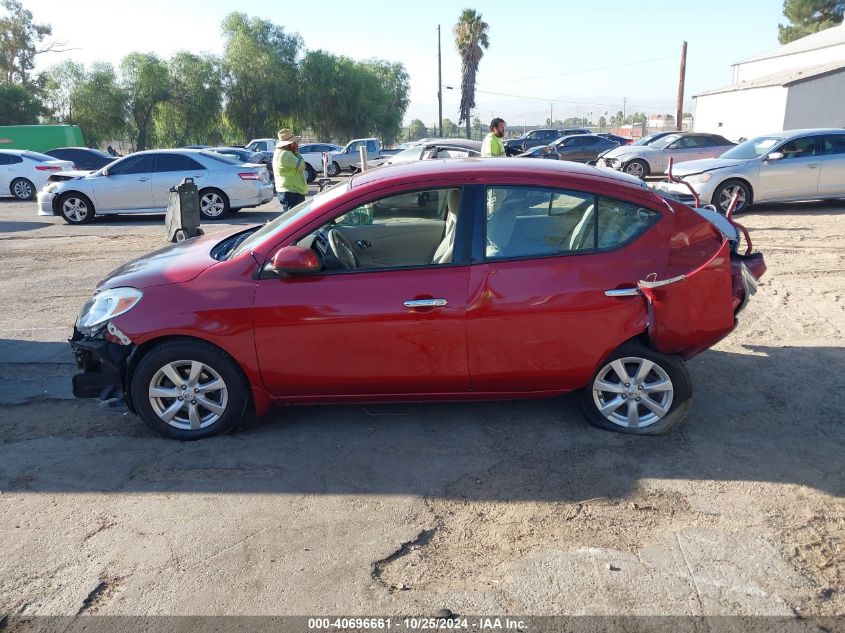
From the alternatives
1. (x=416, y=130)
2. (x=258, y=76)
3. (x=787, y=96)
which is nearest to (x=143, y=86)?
(x=258, y=76)

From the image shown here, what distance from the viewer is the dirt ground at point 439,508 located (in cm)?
291

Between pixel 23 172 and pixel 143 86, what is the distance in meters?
28.6

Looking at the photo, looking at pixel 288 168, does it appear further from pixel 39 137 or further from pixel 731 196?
pixel 39 137

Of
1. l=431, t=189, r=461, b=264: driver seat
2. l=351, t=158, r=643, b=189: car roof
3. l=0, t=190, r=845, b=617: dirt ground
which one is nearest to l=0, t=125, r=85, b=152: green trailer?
l=0, t=190, r=845, b=617: dirt ground

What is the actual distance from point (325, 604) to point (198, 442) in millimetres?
1832

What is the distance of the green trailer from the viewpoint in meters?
30.9

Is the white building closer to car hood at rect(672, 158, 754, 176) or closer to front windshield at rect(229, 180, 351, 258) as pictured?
car hood at rect(672, 158, 754, 176)

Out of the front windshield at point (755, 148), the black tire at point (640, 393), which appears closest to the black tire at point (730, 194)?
the front windshield at point (755, 148)

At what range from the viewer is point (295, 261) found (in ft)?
13.1

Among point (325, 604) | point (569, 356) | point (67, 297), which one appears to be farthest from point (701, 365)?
point (67, 297)

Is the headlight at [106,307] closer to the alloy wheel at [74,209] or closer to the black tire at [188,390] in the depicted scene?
the black tire at [188,390]

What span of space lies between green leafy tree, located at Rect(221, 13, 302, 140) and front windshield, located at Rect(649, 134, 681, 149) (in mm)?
33365

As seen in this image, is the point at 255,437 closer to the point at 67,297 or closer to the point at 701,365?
the point at 701,365

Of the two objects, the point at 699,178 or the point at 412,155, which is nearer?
the point at 699,178
